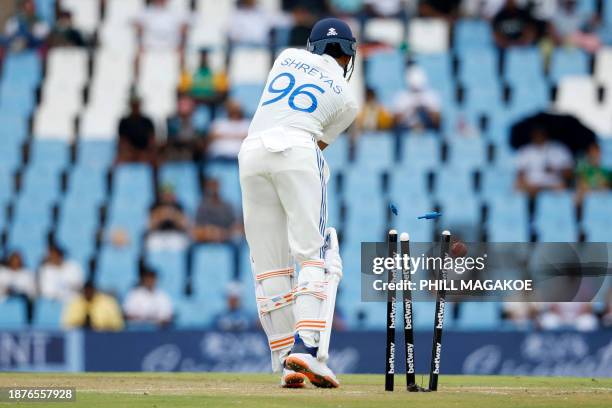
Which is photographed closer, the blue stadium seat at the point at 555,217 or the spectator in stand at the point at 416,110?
the blue stadium seat at the point at 555,217

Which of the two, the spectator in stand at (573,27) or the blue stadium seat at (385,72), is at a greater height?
the spectator in stand at (573,27)

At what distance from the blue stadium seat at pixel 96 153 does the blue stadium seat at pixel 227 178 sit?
1.62 meters

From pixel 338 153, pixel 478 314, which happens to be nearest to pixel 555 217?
pixel 478 314

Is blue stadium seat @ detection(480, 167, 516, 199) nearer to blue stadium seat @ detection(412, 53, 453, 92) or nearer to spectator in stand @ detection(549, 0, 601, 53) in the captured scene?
blue stadium seat @ detection(412, 53, 453, 92)

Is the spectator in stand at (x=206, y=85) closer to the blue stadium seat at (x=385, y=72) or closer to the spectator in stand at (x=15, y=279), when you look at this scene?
the blue stadium seat at (x=385, y=72)

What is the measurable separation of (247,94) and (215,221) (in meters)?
3.57

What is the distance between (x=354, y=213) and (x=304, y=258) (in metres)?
11.1

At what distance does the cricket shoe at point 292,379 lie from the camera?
29.8ft

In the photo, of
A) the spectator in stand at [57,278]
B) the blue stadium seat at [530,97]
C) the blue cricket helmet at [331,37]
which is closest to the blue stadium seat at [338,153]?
the blue stadium seat at [530,97]

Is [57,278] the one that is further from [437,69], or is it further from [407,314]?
[407,314]

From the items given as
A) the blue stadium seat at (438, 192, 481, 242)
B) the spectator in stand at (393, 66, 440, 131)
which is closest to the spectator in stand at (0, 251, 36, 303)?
the blue stadium seat at (438, 192, 481, 242)

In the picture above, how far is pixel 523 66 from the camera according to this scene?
22.9m

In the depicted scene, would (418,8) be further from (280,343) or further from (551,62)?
(280,343)

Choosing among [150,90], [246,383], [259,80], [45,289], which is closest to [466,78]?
[259,80]
